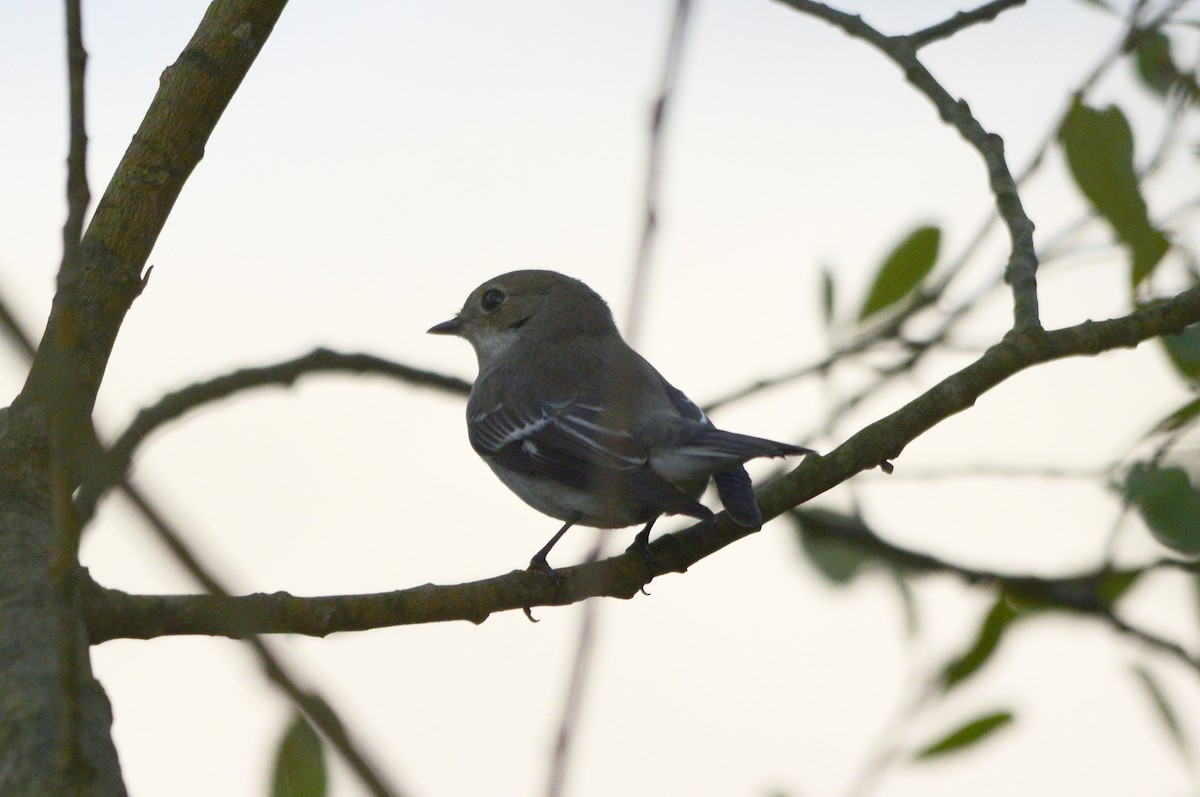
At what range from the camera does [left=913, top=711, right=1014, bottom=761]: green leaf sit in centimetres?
292

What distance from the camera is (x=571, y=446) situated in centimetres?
538

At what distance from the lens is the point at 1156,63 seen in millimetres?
4762

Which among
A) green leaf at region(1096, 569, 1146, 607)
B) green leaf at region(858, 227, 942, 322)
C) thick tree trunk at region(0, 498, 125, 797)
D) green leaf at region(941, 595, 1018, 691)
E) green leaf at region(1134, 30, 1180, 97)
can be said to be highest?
green leaf at region(1134, 30, 1180, 97)

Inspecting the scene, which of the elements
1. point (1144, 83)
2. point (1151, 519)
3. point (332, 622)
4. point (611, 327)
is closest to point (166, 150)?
point (332, 622)

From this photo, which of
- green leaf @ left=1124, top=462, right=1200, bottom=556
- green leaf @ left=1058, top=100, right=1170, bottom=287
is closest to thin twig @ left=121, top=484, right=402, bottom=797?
green leaf @ left=1124, top=462, right=1200, bottom=556

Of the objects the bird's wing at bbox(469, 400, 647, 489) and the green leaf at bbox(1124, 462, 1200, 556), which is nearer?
the green leaf at bbox(1124, 462, 1200, 556)

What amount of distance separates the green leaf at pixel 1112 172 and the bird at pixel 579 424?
114 centimetres

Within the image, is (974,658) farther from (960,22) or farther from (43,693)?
(960,22)

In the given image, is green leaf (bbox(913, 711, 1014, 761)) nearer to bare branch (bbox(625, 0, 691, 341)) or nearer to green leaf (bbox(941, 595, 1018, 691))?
green leaf (bbox(941, 595, 1018, 691))

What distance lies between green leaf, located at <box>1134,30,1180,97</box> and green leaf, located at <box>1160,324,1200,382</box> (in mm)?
1476

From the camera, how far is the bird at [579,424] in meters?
4.34

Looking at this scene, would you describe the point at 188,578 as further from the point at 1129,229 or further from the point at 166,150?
the point at 1129,229

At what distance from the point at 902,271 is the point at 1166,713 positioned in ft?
6.18

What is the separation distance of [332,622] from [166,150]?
4.11 feet
